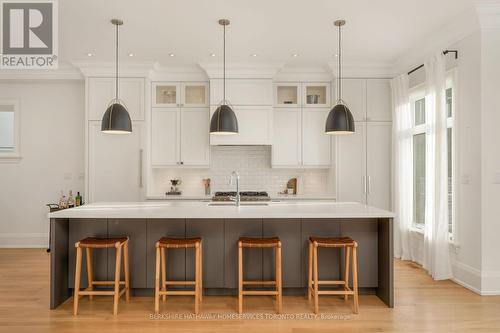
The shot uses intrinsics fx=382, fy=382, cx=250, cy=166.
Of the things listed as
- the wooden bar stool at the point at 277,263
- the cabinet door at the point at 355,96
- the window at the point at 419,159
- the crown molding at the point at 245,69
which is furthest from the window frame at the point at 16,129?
the window at the point at 419,159

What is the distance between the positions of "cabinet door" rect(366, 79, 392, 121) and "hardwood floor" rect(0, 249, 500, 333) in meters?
2.74

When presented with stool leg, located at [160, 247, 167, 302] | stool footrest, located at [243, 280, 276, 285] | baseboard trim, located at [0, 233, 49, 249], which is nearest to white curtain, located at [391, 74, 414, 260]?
stool footrest, located at [243, 280, 276, 285]

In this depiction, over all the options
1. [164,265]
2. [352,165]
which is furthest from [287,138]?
[164,265]

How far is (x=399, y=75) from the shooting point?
5820 millimetres

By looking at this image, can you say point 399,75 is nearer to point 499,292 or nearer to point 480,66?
point 480,66

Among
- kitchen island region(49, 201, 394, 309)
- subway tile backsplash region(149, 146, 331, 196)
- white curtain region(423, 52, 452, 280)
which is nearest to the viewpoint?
kitchen island region(49, 201, 394, 309)

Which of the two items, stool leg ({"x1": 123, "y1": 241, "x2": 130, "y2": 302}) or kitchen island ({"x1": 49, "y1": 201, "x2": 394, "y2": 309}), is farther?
kitchen island ({"x1": 49, "y1": 201, "x2": 394, "y2": 309})

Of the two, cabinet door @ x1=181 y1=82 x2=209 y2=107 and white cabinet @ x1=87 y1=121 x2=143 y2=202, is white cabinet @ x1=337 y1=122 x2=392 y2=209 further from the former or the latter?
white cabinet @ x1=87 y1=121 x2=143 y2=202

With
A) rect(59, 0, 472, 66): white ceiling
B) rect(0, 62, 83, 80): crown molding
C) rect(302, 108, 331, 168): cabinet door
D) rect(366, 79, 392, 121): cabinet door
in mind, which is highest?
rect(59, 0, 472, 66): white ceiling

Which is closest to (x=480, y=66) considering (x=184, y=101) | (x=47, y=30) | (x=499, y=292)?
(x=499, y=292)

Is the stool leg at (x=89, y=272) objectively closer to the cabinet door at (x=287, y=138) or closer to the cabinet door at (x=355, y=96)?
the cabinet door at (x=287, y=138)

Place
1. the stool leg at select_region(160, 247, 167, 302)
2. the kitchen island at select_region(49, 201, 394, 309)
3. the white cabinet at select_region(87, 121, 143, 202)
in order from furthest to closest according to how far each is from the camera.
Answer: the white cabinet at select_region(87, 121, 143, 202) < the kitchen island at select_region(49, 201, 394, 309) < the stool leg at select_region(160, 247, 167, 302)

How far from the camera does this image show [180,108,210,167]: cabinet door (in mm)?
6211

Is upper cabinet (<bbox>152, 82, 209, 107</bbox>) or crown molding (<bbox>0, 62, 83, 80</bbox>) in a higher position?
crown molding (<bbox>0, 62, 83, 80</bbox>)
